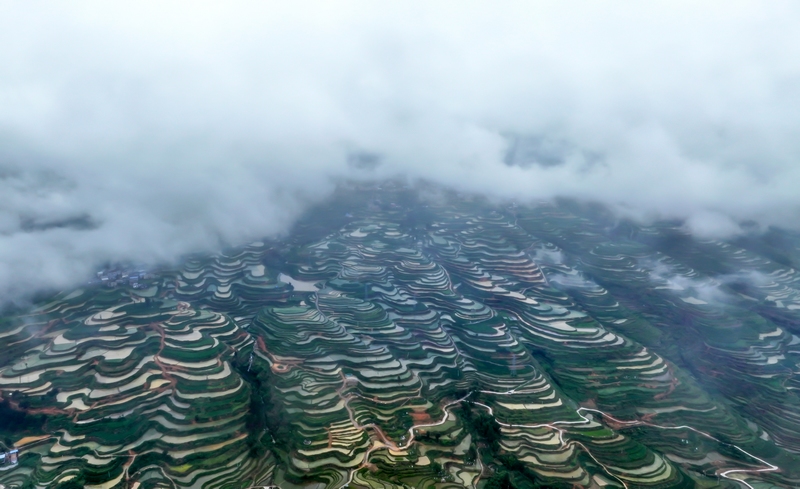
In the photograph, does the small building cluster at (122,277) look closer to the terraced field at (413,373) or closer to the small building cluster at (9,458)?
the terraced field at (413,373)

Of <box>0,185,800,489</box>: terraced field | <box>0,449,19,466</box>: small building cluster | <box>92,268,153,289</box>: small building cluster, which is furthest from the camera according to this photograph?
<box>92,268,153,289</box>: small building cluster

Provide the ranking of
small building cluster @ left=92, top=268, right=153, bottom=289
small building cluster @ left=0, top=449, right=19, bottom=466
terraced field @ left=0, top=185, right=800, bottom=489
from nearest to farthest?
small building cluster @ left=0, top=449, right=19, bottom=466
terraced field @ left=0, top=185, right=800, bottom=489
small building cluster @ left=92, top=268, right=153, bottom=289

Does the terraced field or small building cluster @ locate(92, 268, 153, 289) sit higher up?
the terraced field

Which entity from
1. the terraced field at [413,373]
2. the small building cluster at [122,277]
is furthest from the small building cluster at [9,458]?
the small building cluster at [122,277]

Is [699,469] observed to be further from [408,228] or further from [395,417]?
[408,228]

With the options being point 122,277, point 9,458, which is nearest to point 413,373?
point 9,458

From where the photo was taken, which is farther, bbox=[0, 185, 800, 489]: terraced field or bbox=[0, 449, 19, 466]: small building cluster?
bbox=[0, 185, 800, 489]: terraced field

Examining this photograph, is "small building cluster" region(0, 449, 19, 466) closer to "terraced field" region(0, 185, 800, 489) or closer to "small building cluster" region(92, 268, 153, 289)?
"terraced field" region(0, 185, 800, 489)

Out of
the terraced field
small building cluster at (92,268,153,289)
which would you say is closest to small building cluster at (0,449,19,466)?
the terraced field

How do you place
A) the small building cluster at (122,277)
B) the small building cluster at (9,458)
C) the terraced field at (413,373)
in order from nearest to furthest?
the small building cluster at (9,458) < the terraced field at (413,373) < the small building cluster at (122,277)
